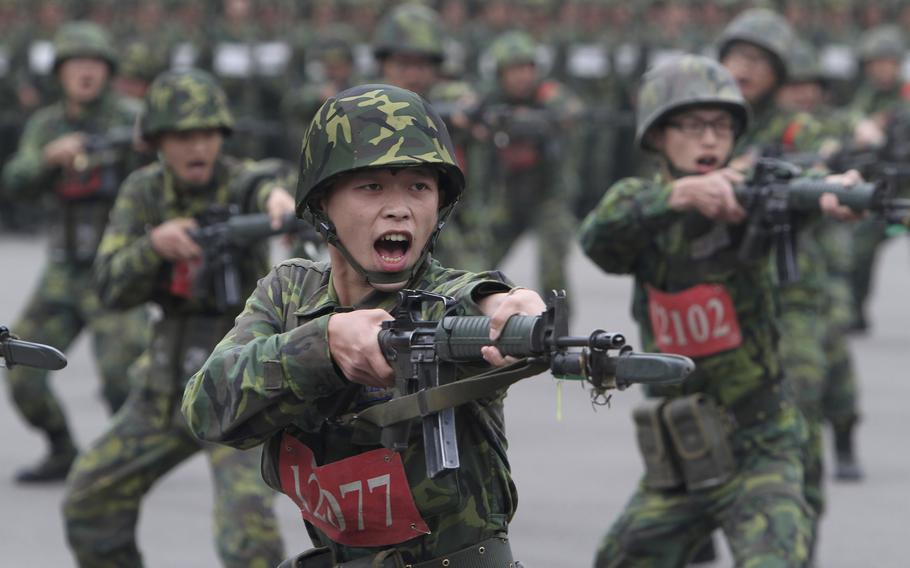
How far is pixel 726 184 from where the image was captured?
685 centimetres

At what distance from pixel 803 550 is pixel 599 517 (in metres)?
3.43

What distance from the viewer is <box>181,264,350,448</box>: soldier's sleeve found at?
14.5 ft

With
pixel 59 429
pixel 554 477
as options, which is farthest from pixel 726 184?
pixel 59 429

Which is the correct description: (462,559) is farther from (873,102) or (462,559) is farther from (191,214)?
(873,102)

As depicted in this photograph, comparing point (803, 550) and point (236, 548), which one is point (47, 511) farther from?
point (803, 550)

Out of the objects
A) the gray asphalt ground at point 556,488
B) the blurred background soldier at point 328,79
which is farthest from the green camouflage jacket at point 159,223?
the blurred background soldier at point 328,79

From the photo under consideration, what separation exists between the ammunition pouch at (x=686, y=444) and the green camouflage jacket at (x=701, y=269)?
0.09 metres

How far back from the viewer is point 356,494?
4.63 m

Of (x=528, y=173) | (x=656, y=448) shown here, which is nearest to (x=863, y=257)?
(x=528, y=173)

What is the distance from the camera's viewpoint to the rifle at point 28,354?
4766mm

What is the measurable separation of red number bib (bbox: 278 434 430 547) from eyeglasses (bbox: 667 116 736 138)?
2.82m

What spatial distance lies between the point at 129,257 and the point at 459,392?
3519mm

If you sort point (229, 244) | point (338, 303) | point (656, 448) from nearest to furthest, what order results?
1. point (338, 303)
2. point (656, 448)
3. point (229, 244)

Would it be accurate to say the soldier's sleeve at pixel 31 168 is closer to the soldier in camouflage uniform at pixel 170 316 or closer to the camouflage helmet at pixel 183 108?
the soldier in camouflage uniform at pixel 170 316
